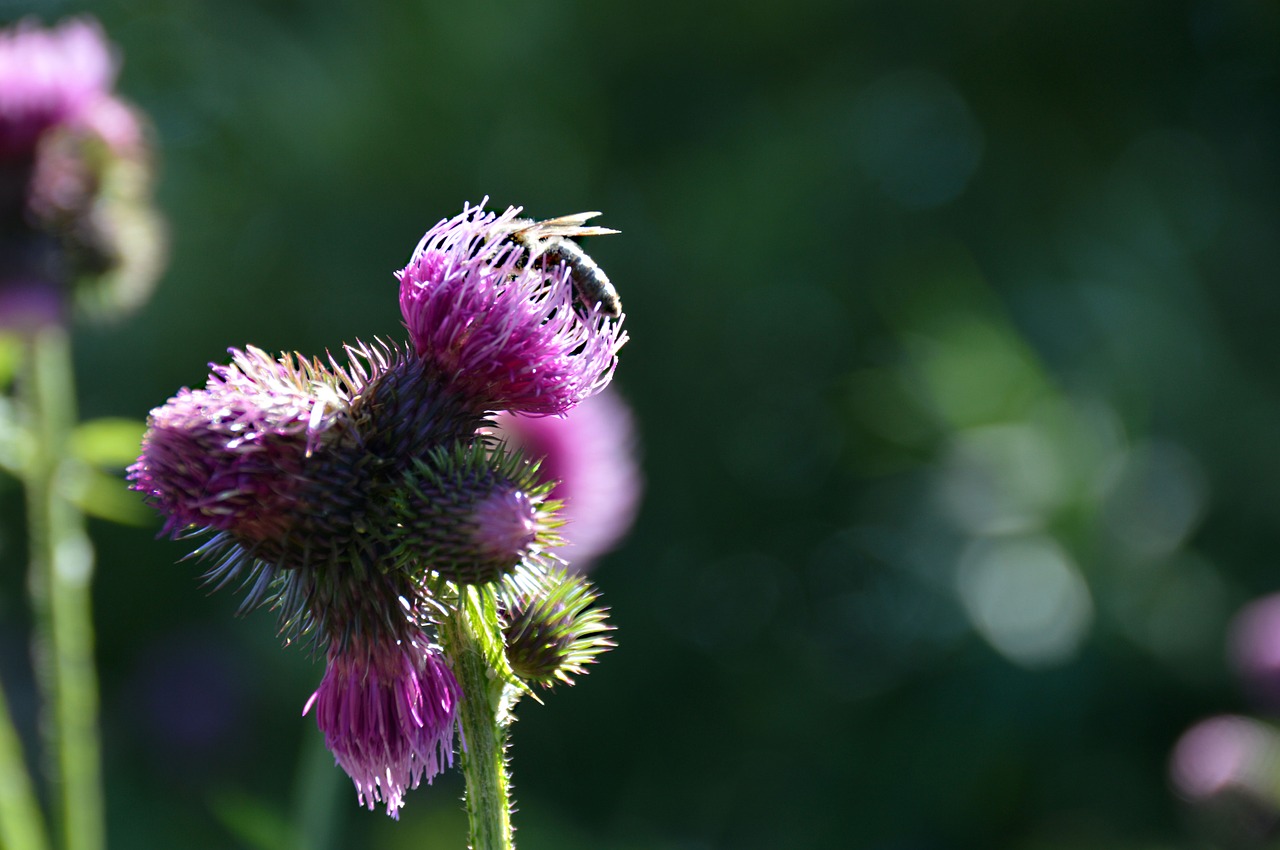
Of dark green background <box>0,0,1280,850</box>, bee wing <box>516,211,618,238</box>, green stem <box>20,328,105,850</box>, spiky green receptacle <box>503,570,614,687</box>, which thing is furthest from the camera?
dark green background <box>0,0,1280,850</box>

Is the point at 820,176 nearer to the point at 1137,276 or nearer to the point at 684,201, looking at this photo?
the point at 684,201

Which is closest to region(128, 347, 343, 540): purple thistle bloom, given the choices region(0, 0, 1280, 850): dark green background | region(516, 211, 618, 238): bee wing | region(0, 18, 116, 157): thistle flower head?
region(516, 211, 618, 238): bee wing

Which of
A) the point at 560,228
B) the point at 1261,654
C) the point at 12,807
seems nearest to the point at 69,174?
the point at 12,807

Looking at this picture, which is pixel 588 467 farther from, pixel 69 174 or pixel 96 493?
pixel 69 174

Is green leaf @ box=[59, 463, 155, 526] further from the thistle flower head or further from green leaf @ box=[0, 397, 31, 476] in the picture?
the thistle flower head

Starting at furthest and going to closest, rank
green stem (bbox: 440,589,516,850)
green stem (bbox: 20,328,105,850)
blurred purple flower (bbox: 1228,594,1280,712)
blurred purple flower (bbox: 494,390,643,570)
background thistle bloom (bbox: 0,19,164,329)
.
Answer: blurred purple flower (bbox: 1228,594,1280,712) → blurred purple flower (bbox: 494,390,643,570) → background thistle bloom (bbox: 0,19,164,329) → green stem (bbox: 20,328,105,850) → green stem (bbox: 440,589,516,850)

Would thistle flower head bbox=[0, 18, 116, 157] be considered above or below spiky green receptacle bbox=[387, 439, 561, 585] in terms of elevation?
above

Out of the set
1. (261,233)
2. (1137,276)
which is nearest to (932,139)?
(1137,276)
